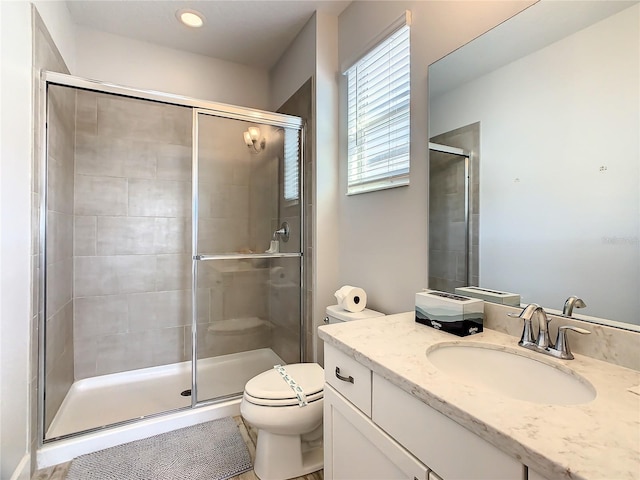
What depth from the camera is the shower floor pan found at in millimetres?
1887

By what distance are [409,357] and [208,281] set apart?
1.73 m

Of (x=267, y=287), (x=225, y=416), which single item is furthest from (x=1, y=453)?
(x=267, y=287)

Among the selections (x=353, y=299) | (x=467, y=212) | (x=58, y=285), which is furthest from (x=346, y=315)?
(x=58, y=285)

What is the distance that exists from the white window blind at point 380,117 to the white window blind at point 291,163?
437 mm

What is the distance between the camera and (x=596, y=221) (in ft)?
2.97

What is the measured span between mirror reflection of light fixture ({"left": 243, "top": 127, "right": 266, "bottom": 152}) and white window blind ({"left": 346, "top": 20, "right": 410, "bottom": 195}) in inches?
26.2

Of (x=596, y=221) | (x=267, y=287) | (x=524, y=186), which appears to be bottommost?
(x=267, y=287)

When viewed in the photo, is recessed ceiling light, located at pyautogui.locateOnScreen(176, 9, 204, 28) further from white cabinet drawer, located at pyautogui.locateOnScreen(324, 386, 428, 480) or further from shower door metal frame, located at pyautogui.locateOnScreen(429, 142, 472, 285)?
white cabinet drawer, located at pyautogui.locateOnScreen(324, 386, 428, 480)

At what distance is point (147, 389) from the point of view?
230 cm

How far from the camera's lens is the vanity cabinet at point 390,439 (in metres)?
0.62

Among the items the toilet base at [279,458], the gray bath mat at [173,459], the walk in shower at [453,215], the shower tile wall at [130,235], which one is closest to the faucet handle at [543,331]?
the walk in shower at [453,215]

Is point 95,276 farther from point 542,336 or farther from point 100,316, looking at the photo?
point 542,336

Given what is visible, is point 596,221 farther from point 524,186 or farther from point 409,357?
point 409,357

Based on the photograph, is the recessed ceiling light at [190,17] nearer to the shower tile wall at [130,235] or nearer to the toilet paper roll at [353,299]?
the shower tile wall at [130,235]
